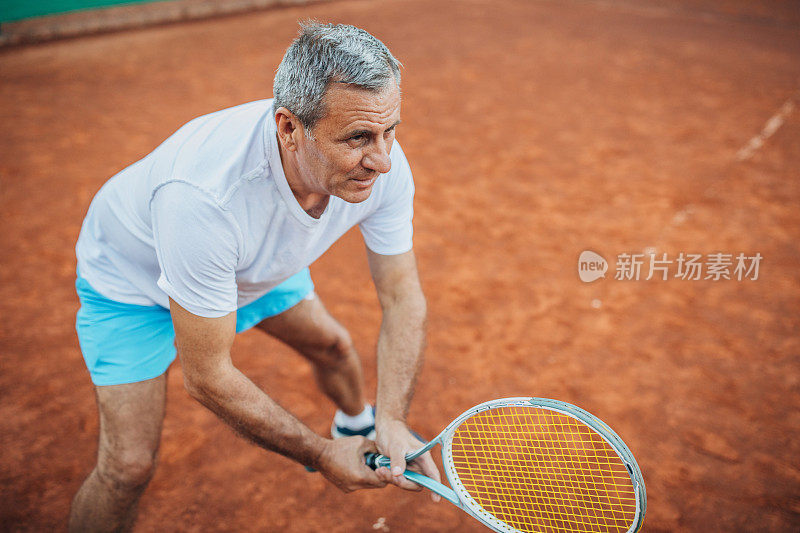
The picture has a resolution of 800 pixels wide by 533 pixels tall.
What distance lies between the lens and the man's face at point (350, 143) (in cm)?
173

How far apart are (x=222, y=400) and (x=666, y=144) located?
5.47 metres

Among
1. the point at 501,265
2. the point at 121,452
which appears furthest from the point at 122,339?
the point at 501,265

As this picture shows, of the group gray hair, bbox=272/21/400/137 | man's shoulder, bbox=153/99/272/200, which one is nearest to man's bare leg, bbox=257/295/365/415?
man's shoulder, bbox=153/99/272/200

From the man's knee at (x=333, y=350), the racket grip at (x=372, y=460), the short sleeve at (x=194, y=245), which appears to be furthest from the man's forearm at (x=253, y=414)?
the man's knee at (x=333, y=350)

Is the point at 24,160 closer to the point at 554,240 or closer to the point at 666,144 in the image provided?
the point at 554,240

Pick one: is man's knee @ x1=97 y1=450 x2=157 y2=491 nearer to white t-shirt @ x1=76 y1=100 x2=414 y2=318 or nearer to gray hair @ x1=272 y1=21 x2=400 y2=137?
white t-shirt @ x1=76 y1=100 x2=414 y2=318

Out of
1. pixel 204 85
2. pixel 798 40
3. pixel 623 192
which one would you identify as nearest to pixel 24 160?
pixel 204 85

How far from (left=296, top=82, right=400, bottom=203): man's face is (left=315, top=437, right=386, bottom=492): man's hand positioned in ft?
2.75

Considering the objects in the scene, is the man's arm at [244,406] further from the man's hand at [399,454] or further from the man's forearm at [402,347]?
the man's forearm at [402,347]

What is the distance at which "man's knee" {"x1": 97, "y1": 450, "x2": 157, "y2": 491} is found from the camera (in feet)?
7.28

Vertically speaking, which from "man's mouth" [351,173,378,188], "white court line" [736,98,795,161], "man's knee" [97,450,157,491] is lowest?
"man's knee" [97,450,157,491]

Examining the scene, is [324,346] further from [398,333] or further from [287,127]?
[287,127]

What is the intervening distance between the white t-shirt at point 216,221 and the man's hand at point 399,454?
0.63 metres

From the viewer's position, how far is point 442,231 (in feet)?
15.7
